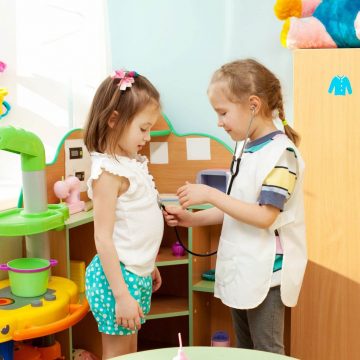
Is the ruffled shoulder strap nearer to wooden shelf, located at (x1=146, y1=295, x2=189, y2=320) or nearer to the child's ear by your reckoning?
the child's ear

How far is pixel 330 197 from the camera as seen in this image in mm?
2129

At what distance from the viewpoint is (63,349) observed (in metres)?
2.14

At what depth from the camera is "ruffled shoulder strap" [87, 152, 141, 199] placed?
1511 mm

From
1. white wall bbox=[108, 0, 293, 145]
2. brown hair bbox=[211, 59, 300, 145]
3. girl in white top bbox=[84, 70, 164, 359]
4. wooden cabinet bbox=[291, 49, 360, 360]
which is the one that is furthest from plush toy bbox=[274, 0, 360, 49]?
girl in white top bbox=[84, 70, 164, 359]

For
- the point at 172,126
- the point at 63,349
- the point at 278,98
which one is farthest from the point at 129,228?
the point at 172,126

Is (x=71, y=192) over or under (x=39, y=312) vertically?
over

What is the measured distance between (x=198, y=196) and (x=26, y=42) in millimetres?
1471

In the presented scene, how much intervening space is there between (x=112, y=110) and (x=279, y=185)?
0.45 m

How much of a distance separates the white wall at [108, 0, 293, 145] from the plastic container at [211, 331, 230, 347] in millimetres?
784

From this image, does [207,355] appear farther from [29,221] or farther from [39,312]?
[29,221]

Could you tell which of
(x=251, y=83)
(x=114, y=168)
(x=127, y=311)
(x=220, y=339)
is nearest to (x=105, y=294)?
(x=127, y=311)

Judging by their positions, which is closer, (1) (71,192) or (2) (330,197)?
(2) (330,197)

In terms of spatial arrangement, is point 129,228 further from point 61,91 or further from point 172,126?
point 61,91

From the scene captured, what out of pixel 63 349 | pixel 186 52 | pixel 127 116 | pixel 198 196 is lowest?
pixel 63 349
